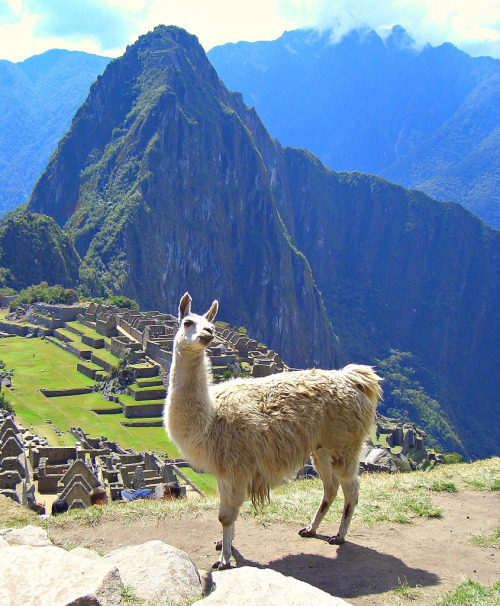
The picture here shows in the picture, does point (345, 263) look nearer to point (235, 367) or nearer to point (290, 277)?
point (290, 277)

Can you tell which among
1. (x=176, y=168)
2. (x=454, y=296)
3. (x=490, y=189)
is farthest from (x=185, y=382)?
(x=490, y=189)

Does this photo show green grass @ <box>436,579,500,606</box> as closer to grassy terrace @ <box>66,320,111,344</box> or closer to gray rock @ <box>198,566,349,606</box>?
gray rock @ <box>198,566,349,606</box>

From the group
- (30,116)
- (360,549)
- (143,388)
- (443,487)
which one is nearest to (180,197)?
(30,116)

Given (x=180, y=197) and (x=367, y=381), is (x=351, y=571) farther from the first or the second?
(x=180, y=197)

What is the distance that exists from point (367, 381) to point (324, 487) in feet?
2.97

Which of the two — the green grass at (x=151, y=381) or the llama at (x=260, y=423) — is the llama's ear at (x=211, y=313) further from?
the green grass at (x=151, y=381)

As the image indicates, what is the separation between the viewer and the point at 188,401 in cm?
466

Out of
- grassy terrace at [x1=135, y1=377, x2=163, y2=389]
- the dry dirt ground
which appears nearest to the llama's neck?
the dry dirt ground

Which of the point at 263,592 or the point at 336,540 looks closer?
the point at 263,592

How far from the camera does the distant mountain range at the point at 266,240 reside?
327 ft

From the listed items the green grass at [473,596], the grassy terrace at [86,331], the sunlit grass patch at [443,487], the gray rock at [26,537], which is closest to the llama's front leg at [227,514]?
the gray rock at [26,537]

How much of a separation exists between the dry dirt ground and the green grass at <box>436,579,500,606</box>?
0.11m

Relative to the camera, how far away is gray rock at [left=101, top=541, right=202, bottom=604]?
12.1ft

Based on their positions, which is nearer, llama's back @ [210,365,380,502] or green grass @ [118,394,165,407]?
llama's back @ [210,365,380,502]
